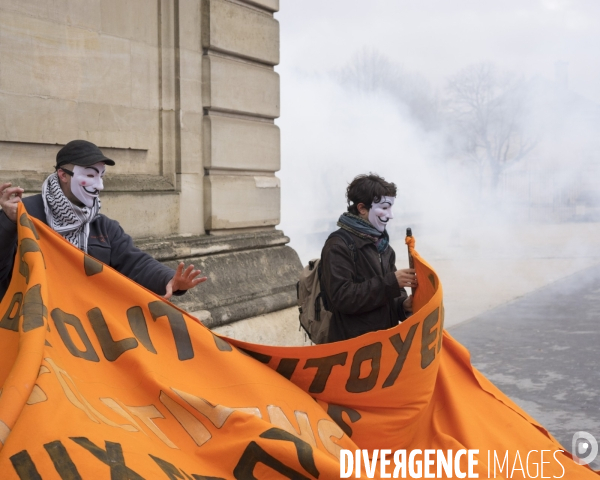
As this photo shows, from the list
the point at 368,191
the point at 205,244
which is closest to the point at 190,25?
the point at 205,244

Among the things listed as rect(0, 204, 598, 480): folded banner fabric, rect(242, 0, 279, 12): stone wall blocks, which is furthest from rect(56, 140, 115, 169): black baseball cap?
rect(242, 0, 279, 12): stone wall blocks

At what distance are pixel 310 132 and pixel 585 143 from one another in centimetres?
1018

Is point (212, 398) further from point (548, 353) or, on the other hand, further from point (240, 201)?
point (548, 353)

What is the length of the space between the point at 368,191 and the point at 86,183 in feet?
4.67

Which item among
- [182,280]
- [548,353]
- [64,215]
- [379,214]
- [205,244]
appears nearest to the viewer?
[64,215]

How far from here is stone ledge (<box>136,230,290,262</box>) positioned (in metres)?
6.05

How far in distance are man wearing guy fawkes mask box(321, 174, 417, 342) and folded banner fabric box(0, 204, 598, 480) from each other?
0.57 feet

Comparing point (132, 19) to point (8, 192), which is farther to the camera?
point (132, 19)

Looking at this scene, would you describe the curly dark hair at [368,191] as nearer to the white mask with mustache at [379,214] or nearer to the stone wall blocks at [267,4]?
the white mask with mustache at [379,214]

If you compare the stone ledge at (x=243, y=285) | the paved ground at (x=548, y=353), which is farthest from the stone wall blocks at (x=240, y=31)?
the paved ground at (x=548, y=353)

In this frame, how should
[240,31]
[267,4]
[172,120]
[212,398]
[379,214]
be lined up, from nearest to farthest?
[212,398]
[379,214]
[172,120]
[240,31]
[267,4]

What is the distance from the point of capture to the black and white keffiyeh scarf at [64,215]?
356cm

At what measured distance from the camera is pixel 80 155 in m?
3.67

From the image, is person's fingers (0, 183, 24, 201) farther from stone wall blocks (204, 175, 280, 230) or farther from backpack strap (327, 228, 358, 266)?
stone wall blocks (204, 175, 280, 230)
